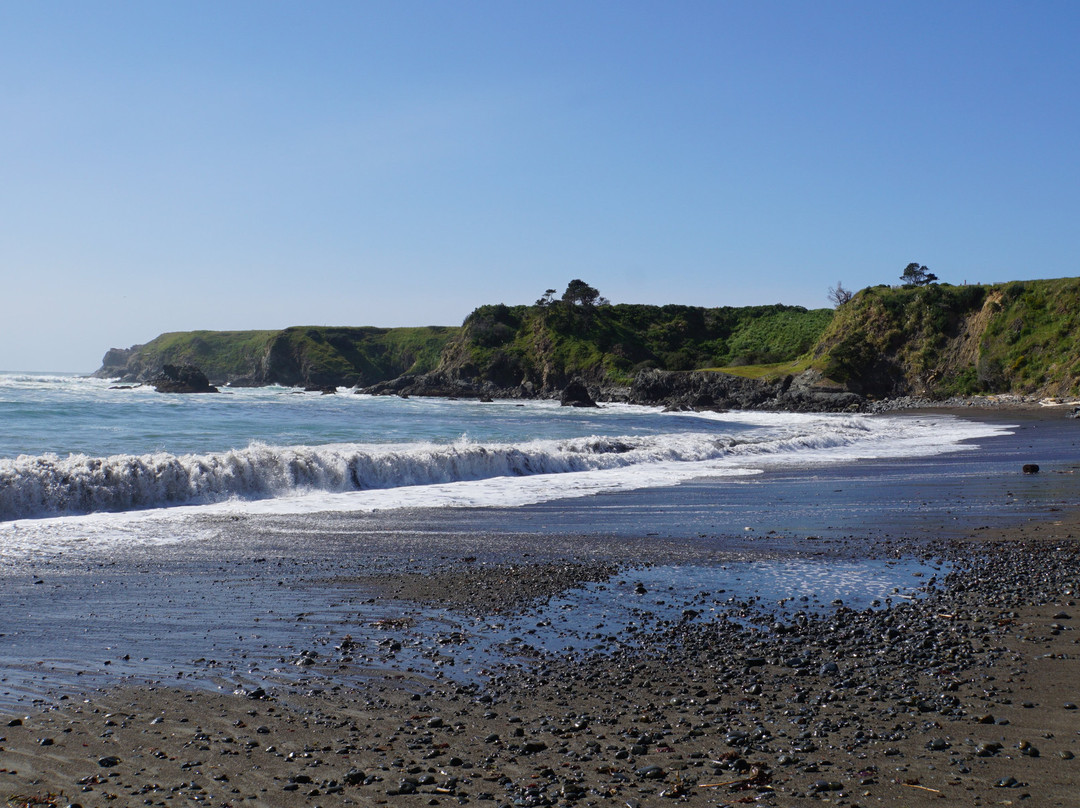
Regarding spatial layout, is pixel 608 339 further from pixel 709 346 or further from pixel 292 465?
pixel 292 465

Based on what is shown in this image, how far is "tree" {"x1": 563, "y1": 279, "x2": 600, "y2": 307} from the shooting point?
118 meters

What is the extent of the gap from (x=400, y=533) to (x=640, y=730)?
834 cm

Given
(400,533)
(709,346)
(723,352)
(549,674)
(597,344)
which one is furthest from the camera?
(709,346)

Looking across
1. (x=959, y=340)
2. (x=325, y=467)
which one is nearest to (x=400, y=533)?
(x=325, y=467)

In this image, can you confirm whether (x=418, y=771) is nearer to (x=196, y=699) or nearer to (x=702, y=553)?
(x=196, y=699)

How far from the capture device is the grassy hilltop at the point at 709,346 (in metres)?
71.1

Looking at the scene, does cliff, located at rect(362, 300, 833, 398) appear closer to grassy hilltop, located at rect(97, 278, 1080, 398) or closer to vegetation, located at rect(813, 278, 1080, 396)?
grassy hilltop, located at rect(97, 278, 1080, 398)

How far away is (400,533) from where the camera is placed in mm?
13156

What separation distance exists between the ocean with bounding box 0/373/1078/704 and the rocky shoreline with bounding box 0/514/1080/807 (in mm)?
598

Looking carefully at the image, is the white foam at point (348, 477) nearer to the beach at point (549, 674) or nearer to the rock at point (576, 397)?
the beach at point (549, 674)

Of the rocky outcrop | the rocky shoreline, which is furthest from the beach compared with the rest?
the rocky outcrop

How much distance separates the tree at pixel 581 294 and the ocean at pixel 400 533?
295ft

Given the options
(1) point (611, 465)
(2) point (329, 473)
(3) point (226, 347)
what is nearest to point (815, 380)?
(1) point (611, 465)

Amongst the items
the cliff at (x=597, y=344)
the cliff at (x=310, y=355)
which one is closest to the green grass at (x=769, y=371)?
the cliff at (x=597, y=344)
